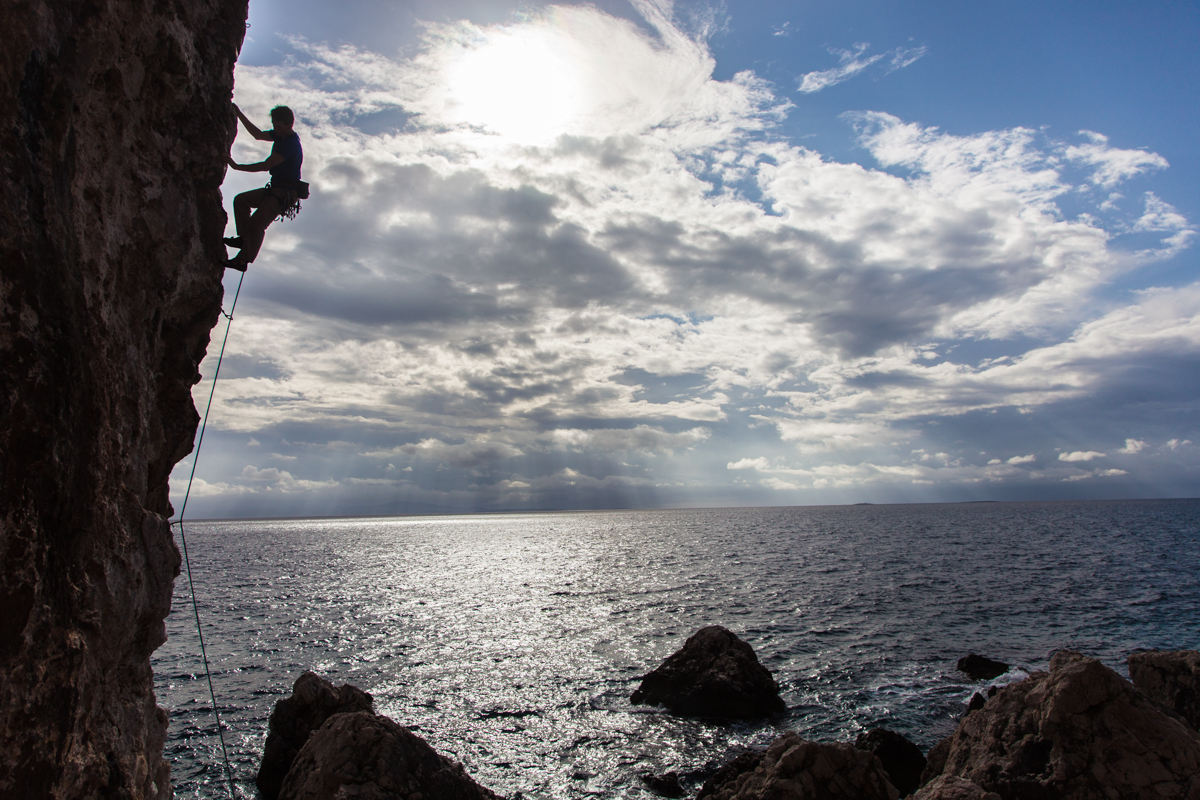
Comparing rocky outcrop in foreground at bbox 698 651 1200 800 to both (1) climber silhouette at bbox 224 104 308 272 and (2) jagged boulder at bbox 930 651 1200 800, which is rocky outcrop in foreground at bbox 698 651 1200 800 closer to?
(2) jagged boulder at bbox 930 651 1200 800

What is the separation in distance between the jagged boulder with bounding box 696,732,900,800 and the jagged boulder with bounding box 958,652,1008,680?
A: 15524 millimetres

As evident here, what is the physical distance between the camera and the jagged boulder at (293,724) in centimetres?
1555

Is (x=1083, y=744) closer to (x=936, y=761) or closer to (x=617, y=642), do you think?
(x=936, y=761)

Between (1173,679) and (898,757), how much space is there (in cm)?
652

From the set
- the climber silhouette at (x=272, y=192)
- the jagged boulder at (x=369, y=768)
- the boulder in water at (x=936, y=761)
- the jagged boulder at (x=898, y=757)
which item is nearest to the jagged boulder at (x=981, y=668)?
the jagged boulder at (x=898, y=757)

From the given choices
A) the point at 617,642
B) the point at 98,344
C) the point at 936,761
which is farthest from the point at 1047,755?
the point at 617,642

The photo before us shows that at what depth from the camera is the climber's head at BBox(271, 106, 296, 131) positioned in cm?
971

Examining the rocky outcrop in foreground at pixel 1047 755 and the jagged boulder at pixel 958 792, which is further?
the rocky outcrop in foreground at pixel 1047 755

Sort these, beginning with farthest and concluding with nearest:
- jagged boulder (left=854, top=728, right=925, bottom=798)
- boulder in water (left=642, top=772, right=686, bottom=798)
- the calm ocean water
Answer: the calm ocean water → boulder in water (left=642, top=772, right=686, bottom=798) → jagged boulder (left=854, top=728, right=925, bottom=798)

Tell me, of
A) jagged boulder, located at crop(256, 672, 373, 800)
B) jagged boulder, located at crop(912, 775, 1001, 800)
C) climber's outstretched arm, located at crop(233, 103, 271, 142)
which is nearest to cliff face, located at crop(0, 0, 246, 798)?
climber's outstretched arm, located at crop(233, 103, 271, 142)

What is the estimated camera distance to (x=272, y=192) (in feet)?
32.0

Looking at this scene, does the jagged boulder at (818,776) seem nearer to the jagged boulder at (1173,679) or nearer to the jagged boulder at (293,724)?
the jagged boulder at (1173,679)

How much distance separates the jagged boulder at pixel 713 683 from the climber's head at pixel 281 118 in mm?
19876

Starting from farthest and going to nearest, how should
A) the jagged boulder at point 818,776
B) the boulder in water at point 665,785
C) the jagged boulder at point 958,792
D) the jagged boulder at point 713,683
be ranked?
the jagged boulder at point 713,683 < the boulder in water at point 665,785 < the jagged boulder at point 818,776 < the jagged boulder at point 958,792
